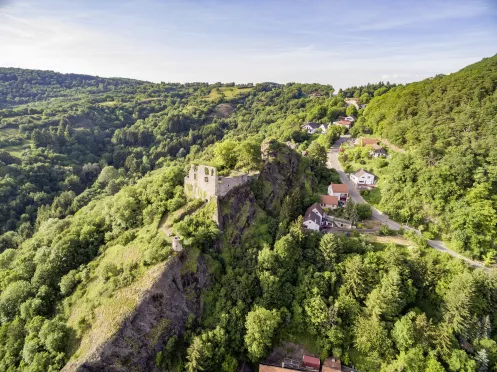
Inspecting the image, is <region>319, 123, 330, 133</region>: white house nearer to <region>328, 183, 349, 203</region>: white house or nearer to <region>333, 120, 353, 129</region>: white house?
<region>333, 120, 353, 129</region>: white house

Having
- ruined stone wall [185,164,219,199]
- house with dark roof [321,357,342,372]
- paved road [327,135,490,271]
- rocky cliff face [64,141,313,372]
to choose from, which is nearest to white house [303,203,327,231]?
rocky cliff face [64,141,313,372]

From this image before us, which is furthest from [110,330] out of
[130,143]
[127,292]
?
[130,143]

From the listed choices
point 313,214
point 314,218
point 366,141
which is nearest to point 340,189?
point 313,214

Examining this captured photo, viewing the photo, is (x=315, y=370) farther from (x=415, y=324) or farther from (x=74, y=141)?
(x=74, y=141)

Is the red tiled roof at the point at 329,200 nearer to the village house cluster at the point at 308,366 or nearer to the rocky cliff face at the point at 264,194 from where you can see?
the rocky cliff face at the point at 264,194

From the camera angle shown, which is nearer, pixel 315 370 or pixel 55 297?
pixel 315 370

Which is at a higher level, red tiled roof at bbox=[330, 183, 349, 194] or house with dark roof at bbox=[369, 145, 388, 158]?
house with dark roof at bbox=[369, 145, 388, 158]

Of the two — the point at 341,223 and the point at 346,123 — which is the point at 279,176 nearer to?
the point at 341,223
